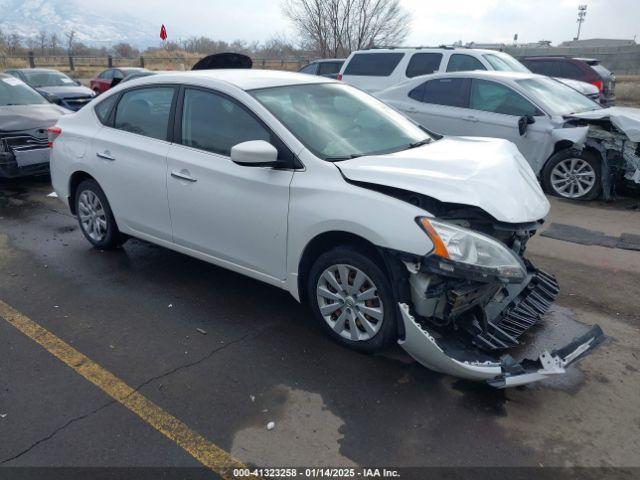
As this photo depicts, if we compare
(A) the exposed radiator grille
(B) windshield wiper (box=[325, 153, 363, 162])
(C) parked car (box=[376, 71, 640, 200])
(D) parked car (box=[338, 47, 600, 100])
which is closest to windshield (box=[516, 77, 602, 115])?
(C) parked car (box=[376, 71, 640, 200])

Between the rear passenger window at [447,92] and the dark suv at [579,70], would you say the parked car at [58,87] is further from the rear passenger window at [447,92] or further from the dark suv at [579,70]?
the dark suv at [579,70]

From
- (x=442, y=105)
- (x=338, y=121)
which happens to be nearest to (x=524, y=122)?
(x=442, y=105)

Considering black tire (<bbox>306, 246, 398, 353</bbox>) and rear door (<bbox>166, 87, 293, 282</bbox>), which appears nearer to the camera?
black tire (<bbox>306, 246, 398, 353</bbox>)

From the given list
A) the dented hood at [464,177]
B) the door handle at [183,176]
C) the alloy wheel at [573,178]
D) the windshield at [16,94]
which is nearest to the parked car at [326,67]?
the windshield at [16,94]

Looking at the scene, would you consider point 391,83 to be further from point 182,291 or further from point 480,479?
point 480,479

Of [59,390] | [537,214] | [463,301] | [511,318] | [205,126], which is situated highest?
[205,126]

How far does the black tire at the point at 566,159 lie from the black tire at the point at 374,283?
5.03 meters

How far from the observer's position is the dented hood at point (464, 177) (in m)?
3.09

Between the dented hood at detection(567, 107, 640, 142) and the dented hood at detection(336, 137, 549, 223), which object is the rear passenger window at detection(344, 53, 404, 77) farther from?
the dented hood at detection(336, 137, 549, 223)

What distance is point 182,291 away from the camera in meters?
4.50

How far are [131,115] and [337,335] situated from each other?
2.80m

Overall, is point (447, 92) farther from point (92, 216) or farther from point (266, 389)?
point (266, 389)

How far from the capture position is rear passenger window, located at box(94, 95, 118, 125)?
4.96 m

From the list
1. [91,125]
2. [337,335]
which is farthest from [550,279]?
[91,125]
